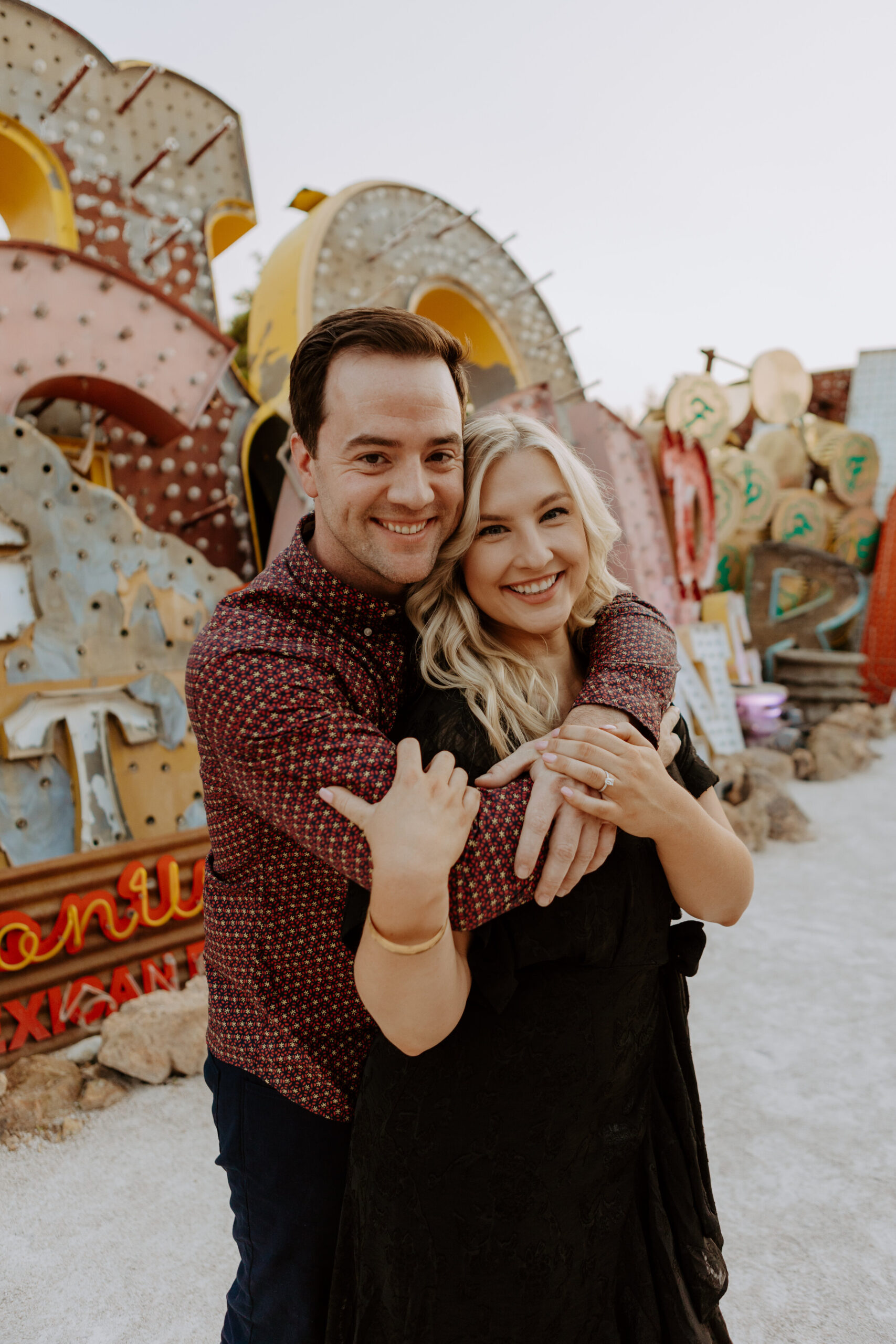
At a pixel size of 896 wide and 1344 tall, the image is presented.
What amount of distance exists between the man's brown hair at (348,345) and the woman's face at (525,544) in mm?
257

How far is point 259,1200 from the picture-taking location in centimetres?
161

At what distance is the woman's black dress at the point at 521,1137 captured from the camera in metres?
1.33

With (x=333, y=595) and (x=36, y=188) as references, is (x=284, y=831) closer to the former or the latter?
(x=333, y=595)

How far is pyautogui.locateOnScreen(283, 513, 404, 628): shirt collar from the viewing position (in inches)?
60.4

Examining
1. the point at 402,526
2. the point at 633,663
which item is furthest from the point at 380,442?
the point at 633,663

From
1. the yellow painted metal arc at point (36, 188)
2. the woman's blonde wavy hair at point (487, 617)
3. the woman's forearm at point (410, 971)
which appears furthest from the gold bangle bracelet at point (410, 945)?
the yellow painted metal arc at point (36, 188)

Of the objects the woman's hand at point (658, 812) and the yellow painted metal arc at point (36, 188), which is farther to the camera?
the yellow painted metal arc at point (36, 188)

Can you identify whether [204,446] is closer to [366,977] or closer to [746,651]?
[366,977]

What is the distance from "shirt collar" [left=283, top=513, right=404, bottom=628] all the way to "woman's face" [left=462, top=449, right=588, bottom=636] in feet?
0.64

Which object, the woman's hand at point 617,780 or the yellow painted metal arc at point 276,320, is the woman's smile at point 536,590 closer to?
the woman's hand at point 617,780

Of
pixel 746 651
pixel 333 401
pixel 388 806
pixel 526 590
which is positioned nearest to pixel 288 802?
pixel 388 806

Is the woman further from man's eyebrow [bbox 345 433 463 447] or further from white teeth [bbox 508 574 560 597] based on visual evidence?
man's eyebrow [bbox 345 433 463 447]

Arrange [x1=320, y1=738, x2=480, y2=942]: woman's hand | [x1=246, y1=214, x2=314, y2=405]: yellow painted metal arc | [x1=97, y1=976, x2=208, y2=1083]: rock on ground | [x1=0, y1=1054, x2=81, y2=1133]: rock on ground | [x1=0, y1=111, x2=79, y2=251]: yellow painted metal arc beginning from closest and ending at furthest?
1. [x1=320, y1=738, x2=480, y2=942]: woman's hand
2. [x1=0, y1=1054, x2=81, y2=1133]: rock on ground
3. [x1=97, y1=976, x2=208, y2=1083]: rock on ground
4. [x1=0, y1=111, x2=79, y2=251]: yellow painted metal arc
5. [x1=246, y1=214, x2=314, y2=405]: yellow painted metal arc

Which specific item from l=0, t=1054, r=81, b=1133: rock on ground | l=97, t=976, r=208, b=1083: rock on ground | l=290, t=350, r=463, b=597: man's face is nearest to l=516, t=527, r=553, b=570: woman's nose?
l=290, t=350, r=463, b=597: man's face
